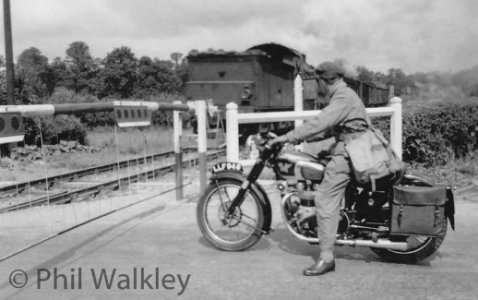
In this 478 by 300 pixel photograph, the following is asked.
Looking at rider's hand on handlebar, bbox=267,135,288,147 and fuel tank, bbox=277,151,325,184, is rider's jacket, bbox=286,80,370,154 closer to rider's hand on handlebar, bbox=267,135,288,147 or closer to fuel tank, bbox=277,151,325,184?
rider's hand on handlebar, bbox=267,135,288,147

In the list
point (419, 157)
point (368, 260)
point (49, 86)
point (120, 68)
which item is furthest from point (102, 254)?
point (49, 86)

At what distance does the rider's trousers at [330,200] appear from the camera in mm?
4617

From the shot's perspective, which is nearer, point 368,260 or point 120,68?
point 368,260

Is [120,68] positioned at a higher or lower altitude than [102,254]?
higher

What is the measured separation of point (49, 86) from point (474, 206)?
82.2ft

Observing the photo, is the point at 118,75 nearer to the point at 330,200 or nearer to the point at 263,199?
the point at 263,199

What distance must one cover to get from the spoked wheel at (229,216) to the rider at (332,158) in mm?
740

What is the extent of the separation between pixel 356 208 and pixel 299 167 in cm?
61

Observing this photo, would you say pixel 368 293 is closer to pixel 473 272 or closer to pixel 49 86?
pixel 473 272

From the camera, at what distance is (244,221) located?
5.35 metres

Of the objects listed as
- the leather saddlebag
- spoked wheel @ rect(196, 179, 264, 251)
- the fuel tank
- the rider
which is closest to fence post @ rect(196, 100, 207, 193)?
spoked wheel @ rect(196, 179, 264, 251)

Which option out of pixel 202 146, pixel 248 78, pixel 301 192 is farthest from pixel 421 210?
pixel 248 78

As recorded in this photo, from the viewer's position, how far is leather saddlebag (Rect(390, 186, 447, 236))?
181 inches

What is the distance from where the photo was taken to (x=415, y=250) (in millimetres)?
4902
